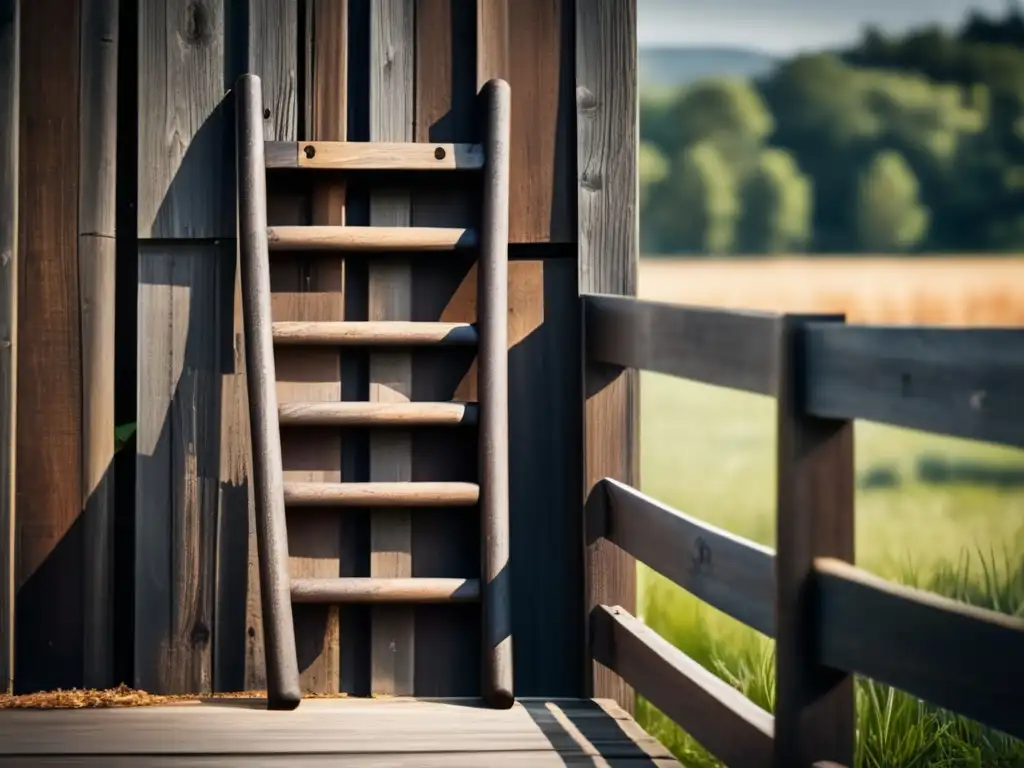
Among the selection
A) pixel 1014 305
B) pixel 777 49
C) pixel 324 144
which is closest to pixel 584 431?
pixel 324 144

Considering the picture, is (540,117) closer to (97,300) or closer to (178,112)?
(178,112)

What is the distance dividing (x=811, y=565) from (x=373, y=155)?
1423mm

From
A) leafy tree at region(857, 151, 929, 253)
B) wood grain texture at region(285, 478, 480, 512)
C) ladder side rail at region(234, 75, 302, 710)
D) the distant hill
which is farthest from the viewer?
the distant hill

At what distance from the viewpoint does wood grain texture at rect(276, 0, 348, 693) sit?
2.88 m

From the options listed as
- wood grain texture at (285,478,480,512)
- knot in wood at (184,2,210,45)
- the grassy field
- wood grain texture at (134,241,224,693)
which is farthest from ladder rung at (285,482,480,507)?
the grassy field

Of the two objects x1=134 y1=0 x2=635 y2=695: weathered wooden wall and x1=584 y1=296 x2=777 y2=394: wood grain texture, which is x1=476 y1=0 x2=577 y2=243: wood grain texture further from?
x1=584 y1=296 x2=777 y2=394: wood grain texture

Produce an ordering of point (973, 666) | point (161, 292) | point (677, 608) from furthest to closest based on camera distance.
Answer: point (677, 608) < point (161, 292) < point (973, 666)

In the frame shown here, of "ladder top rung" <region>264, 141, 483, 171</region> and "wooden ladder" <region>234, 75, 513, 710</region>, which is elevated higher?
"ladder top rung" <region>264, 141, 483, 171</region>

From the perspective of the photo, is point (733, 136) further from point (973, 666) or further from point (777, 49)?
point (973, 666)

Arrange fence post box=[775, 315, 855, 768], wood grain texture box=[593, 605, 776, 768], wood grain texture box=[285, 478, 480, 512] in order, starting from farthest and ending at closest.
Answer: wood grain texture box=[285, 478, 480, 512] → wood grain texture box=[593, 605, 776, 768] → fence post box=[775, 315, 855, 768]

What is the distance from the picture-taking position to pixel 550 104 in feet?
9.59

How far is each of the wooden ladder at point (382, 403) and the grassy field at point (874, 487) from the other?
1108mm

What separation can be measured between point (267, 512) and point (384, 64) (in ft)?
3.34

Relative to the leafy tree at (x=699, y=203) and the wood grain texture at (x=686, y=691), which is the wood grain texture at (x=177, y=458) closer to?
the wood grain texture at (x=686, y=691)
